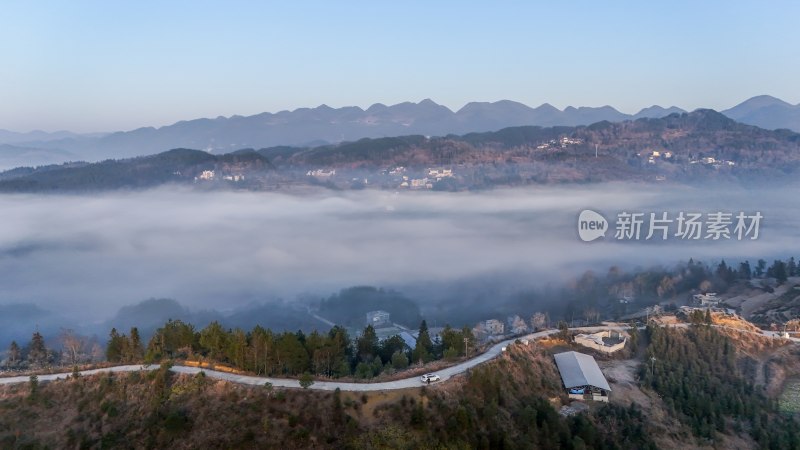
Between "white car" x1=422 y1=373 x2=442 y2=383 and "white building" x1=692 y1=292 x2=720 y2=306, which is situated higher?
"white car" x1=422 y1=373 x2=442 y2=383

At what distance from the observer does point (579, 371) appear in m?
50.9

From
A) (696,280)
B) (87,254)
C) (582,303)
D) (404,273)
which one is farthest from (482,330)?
(87,254)

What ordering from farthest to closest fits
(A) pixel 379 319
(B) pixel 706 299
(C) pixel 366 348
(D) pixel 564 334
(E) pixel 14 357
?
(A) pixel 379 319
(B) pixel 706 299
(E) pixel 14 357
(D) pixel 564 334
(C) pixel 366 348

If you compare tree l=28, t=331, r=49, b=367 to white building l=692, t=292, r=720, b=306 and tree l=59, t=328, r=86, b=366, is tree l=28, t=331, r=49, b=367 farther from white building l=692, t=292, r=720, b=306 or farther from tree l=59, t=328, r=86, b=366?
white building l=692, t=292, r=720, b=306

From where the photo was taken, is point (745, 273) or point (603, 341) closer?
point (603, 341)

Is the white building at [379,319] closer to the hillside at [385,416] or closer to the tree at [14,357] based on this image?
the tree at [14,357]

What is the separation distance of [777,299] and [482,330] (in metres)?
52.4

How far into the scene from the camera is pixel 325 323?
122 metres

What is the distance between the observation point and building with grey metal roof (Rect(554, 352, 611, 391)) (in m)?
49.2

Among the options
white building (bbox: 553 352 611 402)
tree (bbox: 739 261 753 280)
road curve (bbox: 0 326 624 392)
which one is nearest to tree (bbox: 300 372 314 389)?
road curve (bbox: 0 326 624 392)

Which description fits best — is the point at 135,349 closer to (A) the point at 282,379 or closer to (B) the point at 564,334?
(A) the point at 282,379

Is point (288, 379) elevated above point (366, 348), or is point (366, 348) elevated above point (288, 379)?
point (288, 379)

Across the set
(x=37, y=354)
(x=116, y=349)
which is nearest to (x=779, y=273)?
(x=116, y=349)

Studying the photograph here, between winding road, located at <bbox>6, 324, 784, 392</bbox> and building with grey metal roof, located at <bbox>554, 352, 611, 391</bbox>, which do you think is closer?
winding road, located at <bbox>6, 324, 784, 392</bbox>
